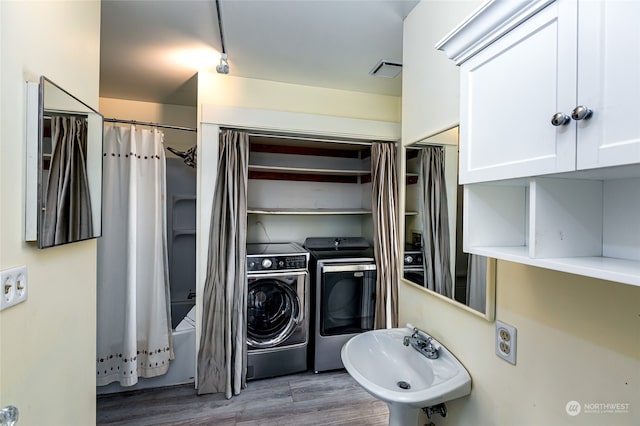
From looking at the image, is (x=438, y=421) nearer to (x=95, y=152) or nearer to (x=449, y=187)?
(x=449, y=187)

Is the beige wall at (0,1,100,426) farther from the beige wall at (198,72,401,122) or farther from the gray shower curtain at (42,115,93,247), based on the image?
the beige wall at (198,72,401,122)

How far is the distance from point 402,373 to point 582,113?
1348 mm

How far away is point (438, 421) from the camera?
1441 millimetres

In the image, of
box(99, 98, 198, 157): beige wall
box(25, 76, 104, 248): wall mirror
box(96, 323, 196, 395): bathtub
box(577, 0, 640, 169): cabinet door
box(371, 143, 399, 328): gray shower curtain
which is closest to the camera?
box(577, 0, 640, 169): cabinet door

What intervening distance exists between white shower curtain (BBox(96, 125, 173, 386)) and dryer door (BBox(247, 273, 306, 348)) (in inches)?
28.3

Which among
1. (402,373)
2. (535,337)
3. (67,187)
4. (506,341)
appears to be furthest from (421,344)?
(67,187)

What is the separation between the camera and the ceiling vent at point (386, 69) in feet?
7.49

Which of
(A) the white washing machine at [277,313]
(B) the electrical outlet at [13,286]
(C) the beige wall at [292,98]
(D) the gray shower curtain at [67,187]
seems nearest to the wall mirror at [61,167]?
(D) the gray shower curtain at [67,187]

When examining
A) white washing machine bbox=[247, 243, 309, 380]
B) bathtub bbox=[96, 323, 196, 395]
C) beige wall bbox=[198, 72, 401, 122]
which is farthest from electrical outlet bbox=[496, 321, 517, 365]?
bathtub bbox=[96, 323, 196, 395]

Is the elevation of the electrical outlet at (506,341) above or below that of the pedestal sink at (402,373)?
above

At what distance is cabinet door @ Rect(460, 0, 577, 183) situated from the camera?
0.67m

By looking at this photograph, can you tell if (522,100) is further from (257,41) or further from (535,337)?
(257,41)

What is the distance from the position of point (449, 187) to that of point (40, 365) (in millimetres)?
1923

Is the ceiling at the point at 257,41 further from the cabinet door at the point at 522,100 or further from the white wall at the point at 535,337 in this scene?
the cabinet door at the point at 522,100
